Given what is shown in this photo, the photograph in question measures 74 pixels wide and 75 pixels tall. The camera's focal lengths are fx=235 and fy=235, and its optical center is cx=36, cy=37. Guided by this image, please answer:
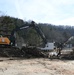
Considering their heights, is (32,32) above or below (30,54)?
above

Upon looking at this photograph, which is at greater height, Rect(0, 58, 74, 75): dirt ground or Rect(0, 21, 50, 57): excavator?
Rect(0, 21, 50, 57): excavator

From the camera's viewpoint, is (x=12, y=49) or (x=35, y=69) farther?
(x=12, y=49)

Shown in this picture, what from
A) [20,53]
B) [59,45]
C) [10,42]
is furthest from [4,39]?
[59,45]

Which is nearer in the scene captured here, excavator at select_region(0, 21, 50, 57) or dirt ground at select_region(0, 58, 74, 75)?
dirt ground at select_region(0, 58, 74, 75)

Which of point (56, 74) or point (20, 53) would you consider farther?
point (20, 53)

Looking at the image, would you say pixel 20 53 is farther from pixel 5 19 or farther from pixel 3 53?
pixel 5 19

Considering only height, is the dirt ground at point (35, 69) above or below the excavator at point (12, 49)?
below

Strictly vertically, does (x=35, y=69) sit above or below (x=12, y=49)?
below

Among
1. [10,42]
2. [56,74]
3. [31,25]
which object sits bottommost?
[56,74]

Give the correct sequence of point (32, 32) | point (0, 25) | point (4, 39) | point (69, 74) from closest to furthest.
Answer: point (69, 74)
point (4, 39)
point (0, 25)
point (32, 32)

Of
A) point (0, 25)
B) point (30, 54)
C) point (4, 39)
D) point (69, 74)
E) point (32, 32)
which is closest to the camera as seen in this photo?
point (69, 74)

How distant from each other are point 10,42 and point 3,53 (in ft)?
11.0

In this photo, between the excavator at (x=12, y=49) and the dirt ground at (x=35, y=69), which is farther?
the excavator at (x=12, y=49)

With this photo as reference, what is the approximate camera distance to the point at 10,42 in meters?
32.9
